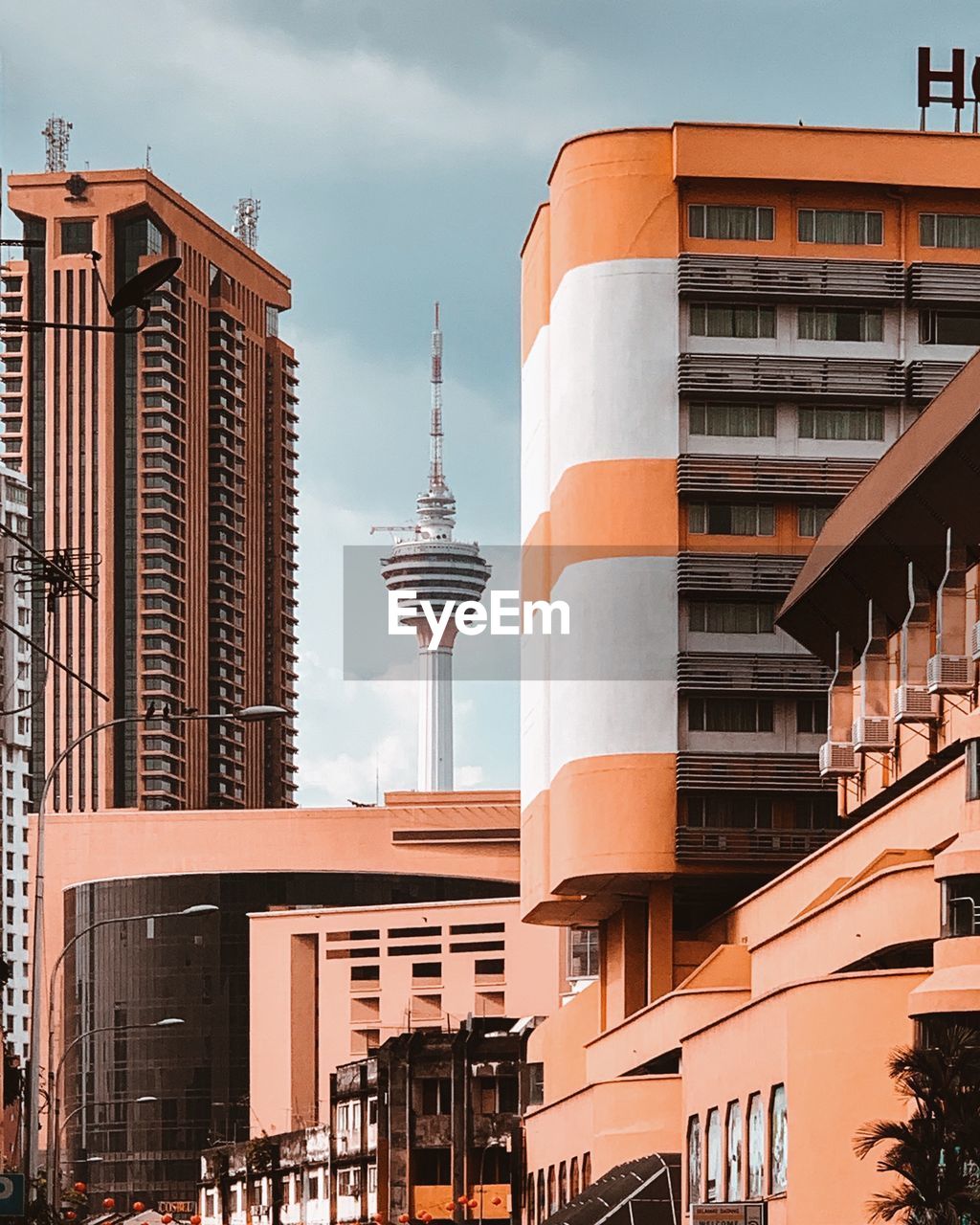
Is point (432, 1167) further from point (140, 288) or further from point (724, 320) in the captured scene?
point (140, 288)

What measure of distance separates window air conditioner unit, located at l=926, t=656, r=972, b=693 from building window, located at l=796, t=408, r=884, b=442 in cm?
2337

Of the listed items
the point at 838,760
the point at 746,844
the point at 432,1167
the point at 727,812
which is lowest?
the point at 432,1167

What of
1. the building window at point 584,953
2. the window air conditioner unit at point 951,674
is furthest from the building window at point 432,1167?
the window air conditioner unit at point 951,674

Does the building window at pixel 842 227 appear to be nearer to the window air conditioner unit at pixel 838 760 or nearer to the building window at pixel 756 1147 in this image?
the window air conditioner unit at pixel 838 760

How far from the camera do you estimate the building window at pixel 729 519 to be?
8375 centimetres

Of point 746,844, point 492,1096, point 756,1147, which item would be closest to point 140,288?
point 756,1147

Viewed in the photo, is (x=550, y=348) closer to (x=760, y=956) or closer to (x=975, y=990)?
(x=760, y=956)

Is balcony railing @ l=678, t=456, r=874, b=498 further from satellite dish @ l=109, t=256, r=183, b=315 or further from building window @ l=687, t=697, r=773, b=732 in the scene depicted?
satellite dish @ l=109, t=256, r=183, b=315

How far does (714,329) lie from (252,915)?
388ft

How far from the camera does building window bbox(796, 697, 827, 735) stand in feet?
272

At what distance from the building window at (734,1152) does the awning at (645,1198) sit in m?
5.39

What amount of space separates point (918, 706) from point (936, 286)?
23.6 meters

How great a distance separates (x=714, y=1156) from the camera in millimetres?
58188

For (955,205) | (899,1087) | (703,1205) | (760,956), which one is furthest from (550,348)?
(899,1087)
